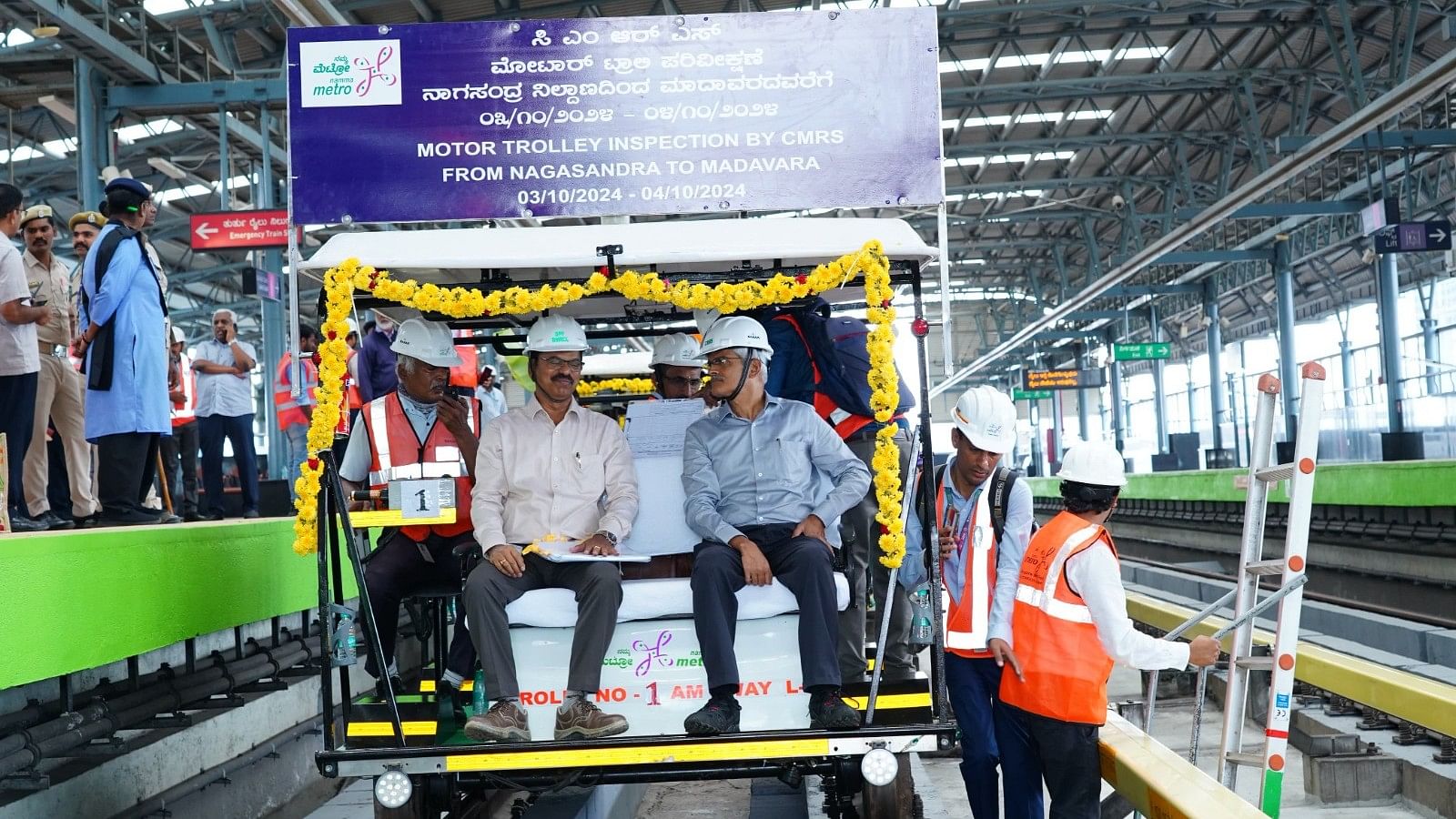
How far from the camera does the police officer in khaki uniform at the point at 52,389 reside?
7.99m

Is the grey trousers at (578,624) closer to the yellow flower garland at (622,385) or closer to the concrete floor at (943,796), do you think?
the concrete floor at (943,796)

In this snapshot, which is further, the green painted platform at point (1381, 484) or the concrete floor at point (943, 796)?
the green painted platform at point (1381, 484)

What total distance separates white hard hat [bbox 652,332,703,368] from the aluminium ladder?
3.71 metres

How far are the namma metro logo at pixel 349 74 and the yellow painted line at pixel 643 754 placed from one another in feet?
9.38

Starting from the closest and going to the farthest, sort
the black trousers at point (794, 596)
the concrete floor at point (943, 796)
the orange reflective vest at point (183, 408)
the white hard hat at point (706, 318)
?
1. the black trousers at point (794, 596)
2. the white hard hat at point (706, 318)
3. the concrete floor at point (943, 796)
4. the orange reflective vest at point (183, 408)

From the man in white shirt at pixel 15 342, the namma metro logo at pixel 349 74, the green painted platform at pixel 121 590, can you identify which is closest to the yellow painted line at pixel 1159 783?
the namma metro logo at pixel 349 74

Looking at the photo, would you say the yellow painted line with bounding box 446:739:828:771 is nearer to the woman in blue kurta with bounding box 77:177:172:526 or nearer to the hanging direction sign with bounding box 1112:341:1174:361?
the woman in blue kurta with bounding box 77:177:172:526

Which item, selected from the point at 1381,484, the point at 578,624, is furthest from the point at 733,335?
the point at 1381,484

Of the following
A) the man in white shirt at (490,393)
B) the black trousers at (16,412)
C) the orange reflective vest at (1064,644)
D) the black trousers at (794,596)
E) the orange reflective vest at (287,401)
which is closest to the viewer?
the orange reflective vest at (1064,644)

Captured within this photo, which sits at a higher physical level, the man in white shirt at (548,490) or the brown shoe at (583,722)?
the man in white shirt at (548,490)

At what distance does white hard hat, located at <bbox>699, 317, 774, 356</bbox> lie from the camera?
5.64 meters

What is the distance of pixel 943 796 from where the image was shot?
863cm

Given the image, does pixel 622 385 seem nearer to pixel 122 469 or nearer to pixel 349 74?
pixel 122 469

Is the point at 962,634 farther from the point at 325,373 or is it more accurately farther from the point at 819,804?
the point at 819,804
